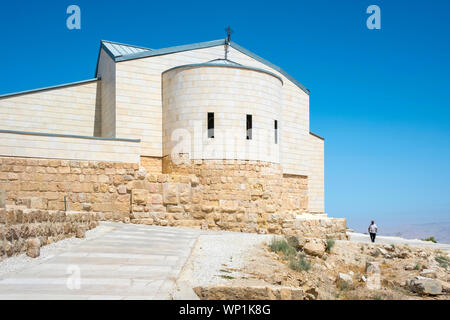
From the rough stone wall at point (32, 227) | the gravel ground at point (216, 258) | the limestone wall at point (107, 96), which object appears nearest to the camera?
the gravel ground at point (216, 258)

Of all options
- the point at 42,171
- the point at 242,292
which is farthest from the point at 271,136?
the point at 242,292

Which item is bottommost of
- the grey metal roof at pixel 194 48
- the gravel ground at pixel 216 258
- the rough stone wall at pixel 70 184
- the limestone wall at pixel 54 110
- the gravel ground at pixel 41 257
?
the gravel ground at pixel 216 258

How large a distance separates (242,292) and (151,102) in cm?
1309

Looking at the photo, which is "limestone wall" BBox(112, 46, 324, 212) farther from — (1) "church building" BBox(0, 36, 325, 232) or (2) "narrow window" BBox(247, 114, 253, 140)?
(2) "narrow window" BBox(247, 114, 253, 140)

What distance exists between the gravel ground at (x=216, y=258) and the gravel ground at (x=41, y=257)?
2718mm

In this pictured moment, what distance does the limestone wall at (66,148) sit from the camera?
1416 centimetres

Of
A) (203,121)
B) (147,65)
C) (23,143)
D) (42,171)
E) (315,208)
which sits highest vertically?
(147,65)

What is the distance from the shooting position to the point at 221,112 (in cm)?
1720

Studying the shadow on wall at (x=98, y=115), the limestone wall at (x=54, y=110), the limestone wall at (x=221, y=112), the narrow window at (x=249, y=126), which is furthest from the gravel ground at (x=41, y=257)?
the shadow on wall at (x=98, y=115)

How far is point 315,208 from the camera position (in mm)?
25656

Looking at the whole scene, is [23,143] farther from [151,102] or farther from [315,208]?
[315,208]

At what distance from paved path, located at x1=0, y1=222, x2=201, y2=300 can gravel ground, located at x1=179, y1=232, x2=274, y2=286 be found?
0.25 meters

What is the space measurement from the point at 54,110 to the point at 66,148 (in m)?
5.88

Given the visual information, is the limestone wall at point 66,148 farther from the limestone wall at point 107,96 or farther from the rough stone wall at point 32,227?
the rough stone wall at point 32,227
